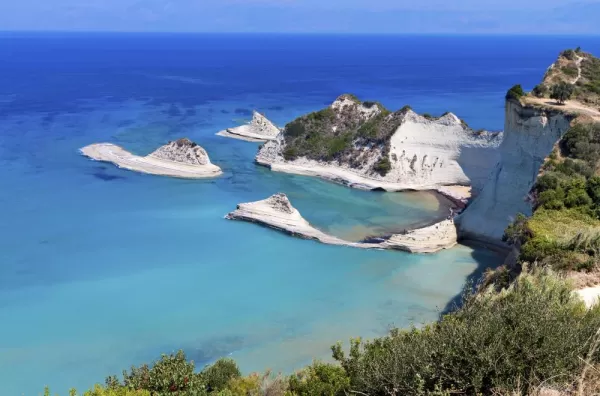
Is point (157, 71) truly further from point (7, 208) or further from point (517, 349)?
point (517, 349)

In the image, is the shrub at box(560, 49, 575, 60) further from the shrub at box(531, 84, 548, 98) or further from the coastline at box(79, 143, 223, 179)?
the coastline at box(79, 143, 223, 179)

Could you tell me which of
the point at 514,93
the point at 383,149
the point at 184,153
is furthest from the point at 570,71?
the point at 184,153

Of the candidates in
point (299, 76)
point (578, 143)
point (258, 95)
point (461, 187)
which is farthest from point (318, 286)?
point (299, 76)

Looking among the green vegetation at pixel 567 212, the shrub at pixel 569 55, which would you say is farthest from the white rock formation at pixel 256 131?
the green vegetation at pixel 567 212

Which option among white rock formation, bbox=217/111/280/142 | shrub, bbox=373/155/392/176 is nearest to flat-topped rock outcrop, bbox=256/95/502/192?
shrub, bbox=373/155/392/176

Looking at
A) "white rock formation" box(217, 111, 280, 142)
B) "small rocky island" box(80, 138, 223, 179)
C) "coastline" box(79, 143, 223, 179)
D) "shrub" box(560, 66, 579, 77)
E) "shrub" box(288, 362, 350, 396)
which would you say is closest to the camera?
"shrub" box(288, 362, 350, 396)
